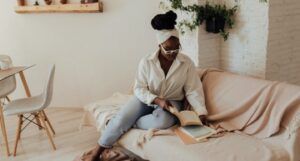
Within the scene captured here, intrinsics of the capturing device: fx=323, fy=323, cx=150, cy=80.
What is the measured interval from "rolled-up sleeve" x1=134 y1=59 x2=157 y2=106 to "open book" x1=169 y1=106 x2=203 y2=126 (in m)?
0.18

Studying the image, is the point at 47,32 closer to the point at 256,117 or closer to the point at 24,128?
the point at 24,128

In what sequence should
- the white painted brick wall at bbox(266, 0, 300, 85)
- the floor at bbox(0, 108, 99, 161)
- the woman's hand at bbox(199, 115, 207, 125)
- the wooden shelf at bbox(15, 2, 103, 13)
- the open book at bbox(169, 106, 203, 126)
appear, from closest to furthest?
1. the open book at bbox(169, 106, 203, 126)
2. the woman's hand at bbox(199, 115, 207, 125)
3. the white painted brick wall at bbox(266, 0, 300, 85)
4. the floor at bbox(0, 108, 99, 161)
5. the wooden shelf at bbox(15, 2, 103, 13)

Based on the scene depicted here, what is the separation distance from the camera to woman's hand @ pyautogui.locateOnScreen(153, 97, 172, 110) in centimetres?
235

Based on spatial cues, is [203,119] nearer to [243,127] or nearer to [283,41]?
[243,127]

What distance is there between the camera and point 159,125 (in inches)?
92.7

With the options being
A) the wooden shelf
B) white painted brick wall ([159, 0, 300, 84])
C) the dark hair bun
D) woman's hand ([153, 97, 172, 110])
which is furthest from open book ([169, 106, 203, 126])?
the wooden shelf

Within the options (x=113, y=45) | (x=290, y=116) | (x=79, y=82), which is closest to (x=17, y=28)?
(x=79, y=82)

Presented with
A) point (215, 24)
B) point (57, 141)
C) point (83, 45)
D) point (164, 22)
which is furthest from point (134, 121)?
point (83, 45)

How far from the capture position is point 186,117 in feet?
7.59

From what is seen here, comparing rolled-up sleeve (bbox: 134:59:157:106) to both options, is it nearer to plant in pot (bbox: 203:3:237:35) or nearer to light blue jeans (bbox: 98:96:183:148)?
light blue jeans (bbox: 98:96:183:148)

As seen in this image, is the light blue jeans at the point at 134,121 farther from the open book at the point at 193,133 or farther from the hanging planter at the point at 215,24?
the hanging planter at the point at 215,24

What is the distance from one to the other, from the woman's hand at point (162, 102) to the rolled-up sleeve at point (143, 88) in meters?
0.03

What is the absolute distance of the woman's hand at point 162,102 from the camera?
92.6 inches

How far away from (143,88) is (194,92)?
1.29 ft
